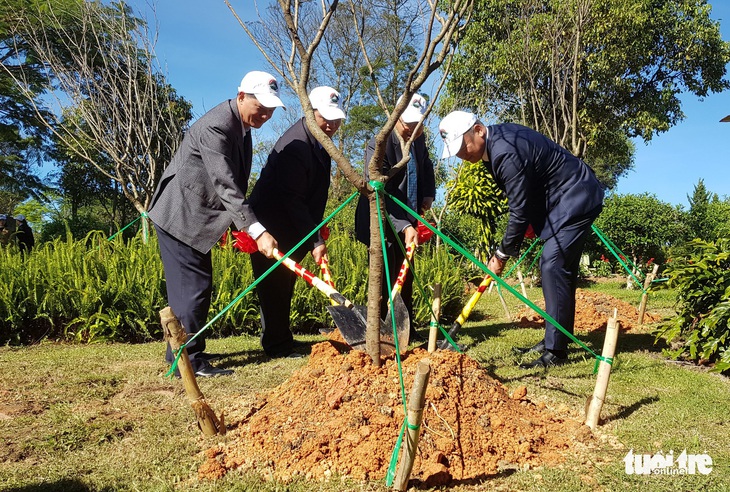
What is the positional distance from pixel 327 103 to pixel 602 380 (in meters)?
2.44

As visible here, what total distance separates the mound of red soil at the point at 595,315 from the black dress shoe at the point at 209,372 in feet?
10.9

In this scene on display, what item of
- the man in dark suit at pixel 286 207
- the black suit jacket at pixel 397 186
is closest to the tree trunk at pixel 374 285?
the man in dark suit at pixel 286 207

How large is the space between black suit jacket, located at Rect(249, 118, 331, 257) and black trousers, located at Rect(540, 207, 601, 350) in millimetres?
1726

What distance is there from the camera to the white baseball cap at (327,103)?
147 inches

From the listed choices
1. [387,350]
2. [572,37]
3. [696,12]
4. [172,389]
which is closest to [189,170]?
[172,389]

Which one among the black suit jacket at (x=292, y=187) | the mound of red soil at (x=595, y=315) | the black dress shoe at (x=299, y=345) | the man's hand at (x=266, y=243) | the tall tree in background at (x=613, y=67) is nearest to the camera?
the man's hand at (x=266, y=243)

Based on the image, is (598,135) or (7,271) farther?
(598,135)

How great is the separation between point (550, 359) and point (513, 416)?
1.39m

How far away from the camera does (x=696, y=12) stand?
1725cm

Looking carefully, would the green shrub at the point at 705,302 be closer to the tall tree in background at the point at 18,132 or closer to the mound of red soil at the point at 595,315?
the mound of red soil at the point at 595,315

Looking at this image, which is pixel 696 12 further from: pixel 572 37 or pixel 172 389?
pixel 172 389

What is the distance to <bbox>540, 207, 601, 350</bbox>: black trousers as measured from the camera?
383cm

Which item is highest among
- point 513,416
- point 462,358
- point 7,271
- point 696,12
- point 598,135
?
point 696,12

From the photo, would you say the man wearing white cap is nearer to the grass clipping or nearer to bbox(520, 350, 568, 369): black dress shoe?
bbox(520, 350, 568, 369): black dress shoe
